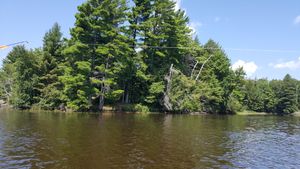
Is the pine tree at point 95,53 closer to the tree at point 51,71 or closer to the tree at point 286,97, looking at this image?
the tree at point 51,71

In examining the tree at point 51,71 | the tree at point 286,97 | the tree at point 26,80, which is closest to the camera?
the tree at point 51,71

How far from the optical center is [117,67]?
1757 inches

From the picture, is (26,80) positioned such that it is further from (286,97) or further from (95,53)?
(286,97)

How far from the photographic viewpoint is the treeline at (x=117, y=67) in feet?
143

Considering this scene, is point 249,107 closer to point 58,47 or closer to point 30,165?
point 58,47

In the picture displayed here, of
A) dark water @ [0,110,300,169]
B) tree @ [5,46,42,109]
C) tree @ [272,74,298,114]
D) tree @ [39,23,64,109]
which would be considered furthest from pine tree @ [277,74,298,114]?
dark water @ [0,110,300,169]

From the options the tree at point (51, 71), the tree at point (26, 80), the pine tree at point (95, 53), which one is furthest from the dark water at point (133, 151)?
the tree at point (26, 80)

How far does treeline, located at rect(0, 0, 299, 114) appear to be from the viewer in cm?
4366

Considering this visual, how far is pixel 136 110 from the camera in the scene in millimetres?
47250

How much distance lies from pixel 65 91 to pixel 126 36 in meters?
12.6

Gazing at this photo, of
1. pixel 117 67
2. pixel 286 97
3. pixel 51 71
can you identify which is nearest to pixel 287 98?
pixel 286 97

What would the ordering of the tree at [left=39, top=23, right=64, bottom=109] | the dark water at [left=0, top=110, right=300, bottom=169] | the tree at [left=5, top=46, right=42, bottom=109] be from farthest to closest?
the tree at [left=5, top=46, right=42, bottom=109]
the tree at [left=39, top=23, right=64, bottom=109]
the dark water at [left=0, top=110, right=300, bottom=169]

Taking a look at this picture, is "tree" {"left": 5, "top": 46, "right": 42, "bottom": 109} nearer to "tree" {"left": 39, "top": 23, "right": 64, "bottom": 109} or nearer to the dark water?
"tree" {"left": 39, "top": 23, "right": 64, "bottom": 109}

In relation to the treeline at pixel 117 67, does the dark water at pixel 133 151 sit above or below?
below
